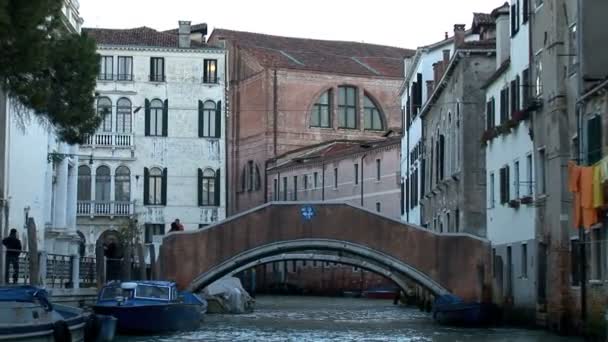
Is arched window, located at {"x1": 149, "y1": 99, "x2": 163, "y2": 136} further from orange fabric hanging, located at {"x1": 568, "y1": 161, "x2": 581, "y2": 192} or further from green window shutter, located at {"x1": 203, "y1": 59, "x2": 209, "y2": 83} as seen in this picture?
orange fabric hanging, located at {"x1": 568, "y1": 161, "x2": 581, "y2": 192}

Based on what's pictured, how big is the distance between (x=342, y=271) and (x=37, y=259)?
135 feet

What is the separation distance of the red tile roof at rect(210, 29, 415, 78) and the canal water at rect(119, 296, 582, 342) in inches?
917

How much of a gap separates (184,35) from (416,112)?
1089 cm

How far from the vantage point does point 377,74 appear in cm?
6956

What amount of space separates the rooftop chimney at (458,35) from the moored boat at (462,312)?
727cm

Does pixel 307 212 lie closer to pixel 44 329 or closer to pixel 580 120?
pixel 580 120

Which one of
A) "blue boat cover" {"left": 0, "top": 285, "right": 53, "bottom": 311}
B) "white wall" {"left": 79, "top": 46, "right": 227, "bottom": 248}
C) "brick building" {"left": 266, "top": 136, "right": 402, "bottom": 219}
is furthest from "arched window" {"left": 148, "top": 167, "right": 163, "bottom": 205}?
"blue boat cover" {"left": 0, "top": 285, "right": 53, "bottom": 311}

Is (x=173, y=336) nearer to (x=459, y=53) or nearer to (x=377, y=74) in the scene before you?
(x=459, y=53)

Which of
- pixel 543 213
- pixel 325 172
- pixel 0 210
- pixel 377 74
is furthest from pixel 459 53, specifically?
pixel 377 74

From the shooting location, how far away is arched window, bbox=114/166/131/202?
178 feet

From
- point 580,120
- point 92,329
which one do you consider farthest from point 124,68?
point 580,120

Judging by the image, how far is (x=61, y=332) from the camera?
792 inches

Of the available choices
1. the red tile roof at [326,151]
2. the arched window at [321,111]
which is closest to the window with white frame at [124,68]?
the red tile roof at [326,151]

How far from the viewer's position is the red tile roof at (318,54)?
223 feet
